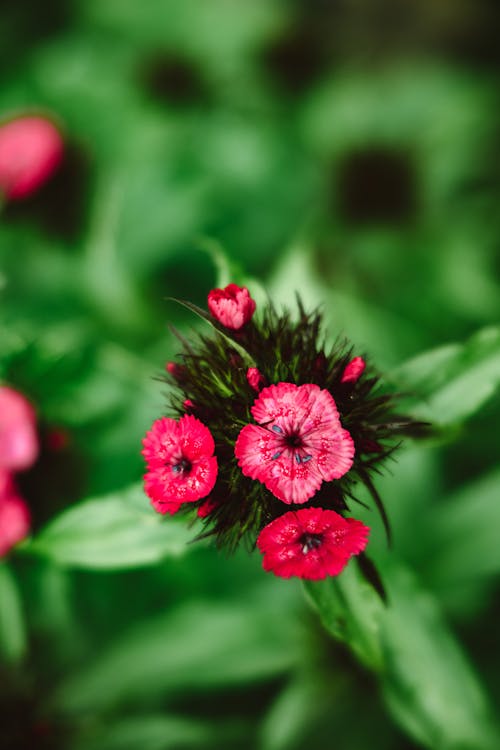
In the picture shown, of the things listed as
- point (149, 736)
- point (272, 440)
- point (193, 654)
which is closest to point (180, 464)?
point (272, 440)

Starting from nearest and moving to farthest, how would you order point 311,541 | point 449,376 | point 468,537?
point 311,541, point 449,376, point 468,537

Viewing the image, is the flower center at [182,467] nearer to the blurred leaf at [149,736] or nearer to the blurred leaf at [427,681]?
the blurred leaf at [427,681]

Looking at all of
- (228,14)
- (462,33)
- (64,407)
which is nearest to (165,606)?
(64,407)

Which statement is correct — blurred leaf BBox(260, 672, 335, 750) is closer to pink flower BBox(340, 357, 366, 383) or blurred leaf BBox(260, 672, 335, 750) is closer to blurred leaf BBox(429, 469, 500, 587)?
blurred leaf BBox(429, 469, 500, 587)

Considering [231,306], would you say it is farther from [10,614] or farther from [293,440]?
[10,614]

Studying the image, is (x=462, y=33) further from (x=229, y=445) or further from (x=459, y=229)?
(x=229, y=445)

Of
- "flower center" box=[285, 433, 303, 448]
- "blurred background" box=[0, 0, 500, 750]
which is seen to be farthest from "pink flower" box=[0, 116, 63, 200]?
"flower center" box=[285, 433, 303, 448]
